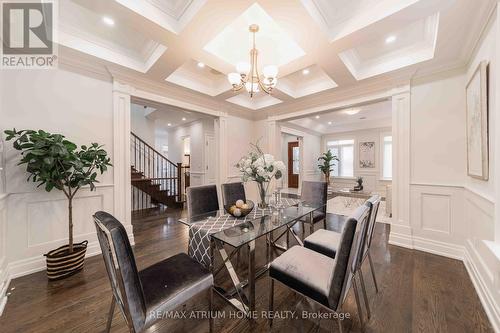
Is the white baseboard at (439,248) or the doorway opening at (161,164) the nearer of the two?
the white baseboard at (439,248)

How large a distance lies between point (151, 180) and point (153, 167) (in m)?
0.87

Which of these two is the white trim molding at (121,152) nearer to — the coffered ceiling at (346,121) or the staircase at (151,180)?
the staircase at (151,180)

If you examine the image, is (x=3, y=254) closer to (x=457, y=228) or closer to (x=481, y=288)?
(x=481, y=288)

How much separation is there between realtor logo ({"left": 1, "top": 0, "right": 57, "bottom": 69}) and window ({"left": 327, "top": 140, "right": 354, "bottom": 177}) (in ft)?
29.2

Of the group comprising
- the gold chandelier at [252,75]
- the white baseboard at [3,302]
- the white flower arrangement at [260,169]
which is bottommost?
the white baseboard at [3,302]

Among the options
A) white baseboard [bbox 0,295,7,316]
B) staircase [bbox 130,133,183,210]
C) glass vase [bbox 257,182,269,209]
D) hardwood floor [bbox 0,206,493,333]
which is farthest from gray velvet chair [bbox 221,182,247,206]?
staircase [bbox 130,133,183,210]

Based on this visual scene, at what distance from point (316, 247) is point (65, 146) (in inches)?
114

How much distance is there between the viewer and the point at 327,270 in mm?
1381

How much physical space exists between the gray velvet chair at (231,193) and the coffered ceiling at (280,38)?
1747mm

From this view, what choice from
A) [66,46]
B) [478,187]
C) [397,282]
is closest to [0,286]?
[66,46]

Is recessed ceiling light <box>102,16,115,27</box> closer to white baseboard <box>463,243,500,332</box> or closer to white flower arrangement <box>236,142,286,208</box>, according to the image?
white flower arrangement <box>236,142,286,208</box>

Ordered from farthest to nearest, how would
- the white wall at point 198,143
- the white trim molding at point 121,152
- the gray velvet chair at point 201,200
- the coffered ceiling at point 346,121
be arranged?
the coffered ceiling at point 346,121 → the white wall at point 198,143 → the white trim molding at point 121,152 → the gray velvet chair at point 201,200

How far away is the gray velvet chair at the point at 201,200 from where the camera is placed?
2324mm

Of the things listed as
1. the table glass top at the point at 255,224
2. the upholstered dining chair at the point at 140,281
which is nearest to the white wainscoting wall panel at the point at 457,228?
the table glass top at the point at 255,224
